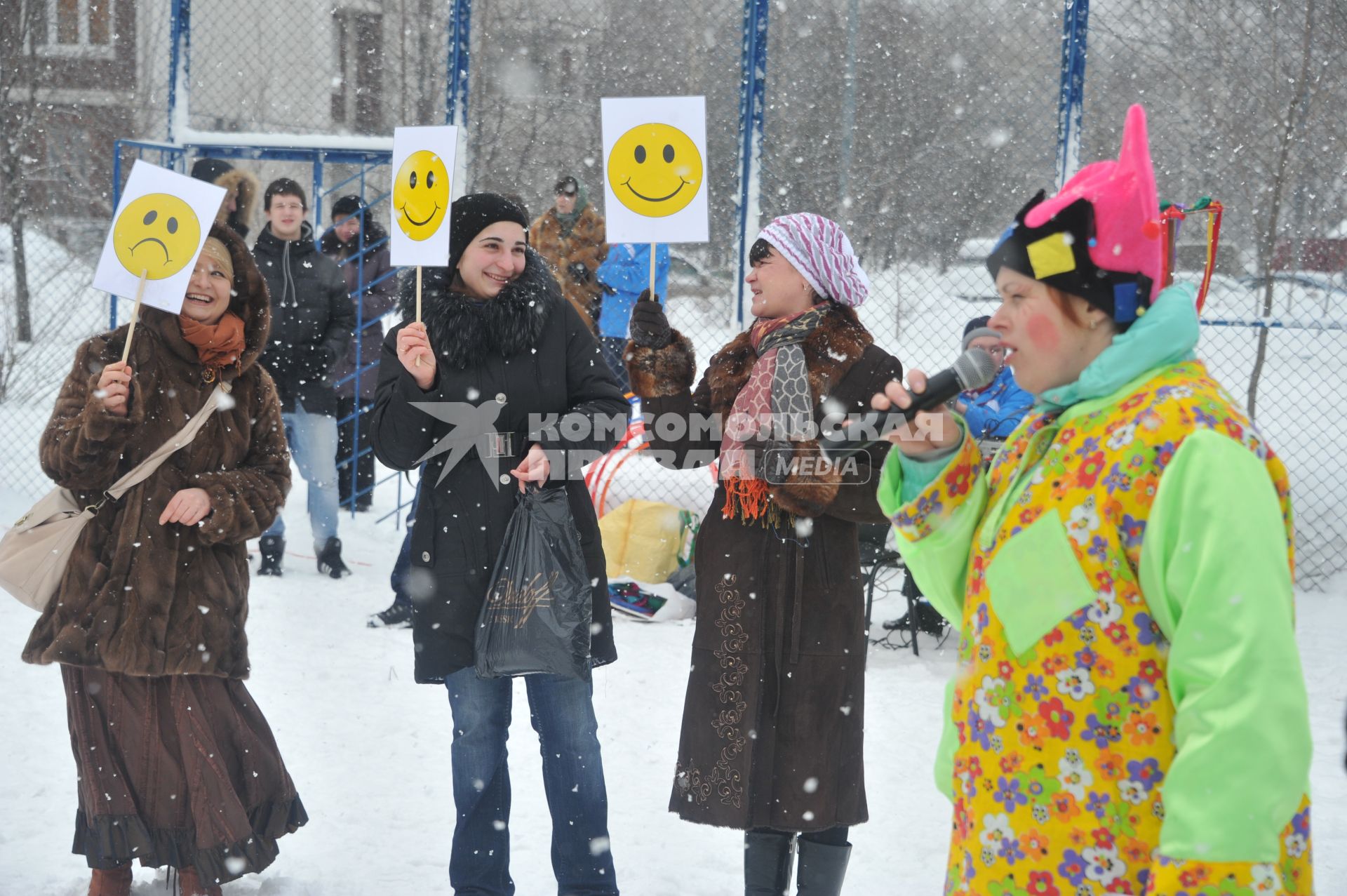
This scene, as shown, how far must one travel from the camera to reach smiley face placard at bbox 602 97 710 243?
370cm

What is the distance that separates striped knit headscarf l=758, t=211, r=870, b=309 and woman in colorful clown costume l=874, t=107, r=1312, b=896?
4.17 ft

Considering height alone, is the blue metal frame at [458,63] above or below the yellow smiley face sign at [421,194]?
above

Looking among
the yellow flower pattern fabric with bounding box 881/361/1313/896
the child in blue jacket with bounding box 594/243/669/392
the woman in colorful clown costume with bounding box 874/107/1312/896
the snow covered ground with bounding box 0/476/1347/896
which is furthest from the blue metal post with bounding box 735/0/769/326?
the yellow flower pattern fabric with bounding box 881/361/1313/896

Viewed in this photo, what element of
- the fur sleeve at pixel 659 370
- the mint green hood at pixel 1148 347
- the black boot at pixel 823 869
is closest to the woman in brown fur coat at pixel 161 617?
the fur sleeve at pixel 659 370

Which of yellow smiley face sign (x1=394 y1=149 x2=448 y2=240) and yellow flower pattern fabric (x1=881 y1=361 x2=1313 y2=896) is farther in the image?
yellow smiley face sign (x1=394 y1=149 x2=448 y2=240)

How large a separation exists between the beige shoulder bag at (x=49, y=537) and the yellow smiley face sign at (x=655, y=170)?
1.40m

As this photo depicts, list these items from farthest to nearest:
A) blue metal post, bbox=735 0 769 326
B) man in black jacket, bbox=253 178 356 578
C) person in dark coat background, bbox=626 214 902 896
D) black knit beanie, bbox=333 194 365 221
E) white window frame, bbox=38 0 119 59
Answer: white window frame, bbox=38 0 119 59, black knit beanie, bbox=333 194 365 221, man in black jacket, bbox=253 178 356 578, blue metal post, bbox=735 0 769 326, person in dark coat background, bbox=626 214 902 896

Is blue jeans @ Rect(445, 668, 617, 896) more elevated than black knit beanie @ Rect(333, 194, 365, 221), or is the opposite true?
black knit beanie @ Rect(333, 194, 365, 221)

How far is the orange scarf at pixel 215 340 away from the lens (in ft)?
11.2

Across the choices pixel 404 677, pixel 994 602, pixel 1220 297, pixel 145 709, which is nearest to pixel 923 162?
pixel 1220 297

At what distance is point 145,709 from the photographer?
3332 millimetres

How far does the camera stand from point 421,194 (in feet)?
11.2

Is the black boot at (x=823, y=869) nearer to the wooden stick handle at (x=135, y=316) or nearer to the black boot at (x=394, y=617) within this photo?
the wooden stick handle at (x=135, y=316)

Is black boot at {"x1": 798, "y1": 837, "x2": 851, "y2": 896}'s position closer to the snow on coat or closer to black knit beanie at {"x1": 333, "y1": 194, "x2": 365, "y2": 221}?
the snow on coat
